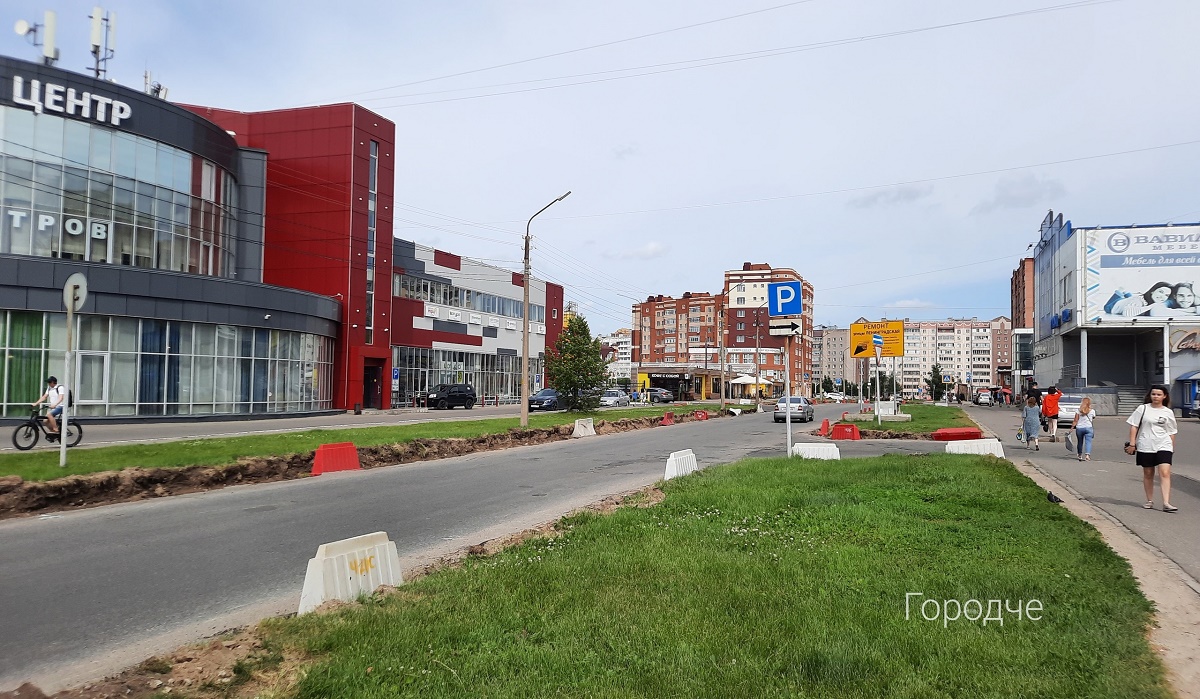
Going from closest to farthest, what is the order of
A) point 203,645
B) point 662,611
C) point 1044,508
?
point 203,645, point 662,611, point 1044,508

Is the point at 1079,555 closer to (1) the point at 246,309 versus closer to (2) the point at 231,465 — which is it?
(2) the point at 231,465

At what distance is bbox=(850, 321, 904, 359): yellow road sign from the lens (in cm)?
3169

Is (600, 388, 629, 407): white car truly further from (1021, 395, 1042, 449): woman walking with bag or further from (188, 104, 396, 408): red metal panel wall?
(1021, 395, 1042, 449): woman walking with bag

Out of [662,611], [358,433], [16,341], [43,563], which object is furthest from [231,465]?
[16,341]

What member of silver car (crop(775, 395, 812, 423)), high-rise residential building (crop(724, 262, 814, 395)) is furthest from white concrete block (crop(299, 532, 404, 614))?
high-rise residential building (crop(724, 262, 814, 395))

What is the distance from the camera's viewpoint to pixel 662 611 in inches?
200

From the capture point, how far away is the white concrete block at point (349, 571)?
5.50m

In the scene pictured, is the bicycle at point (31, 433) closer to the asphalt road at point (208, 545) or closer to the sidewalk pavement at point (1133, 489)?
the asphalt road at point (208, 545)

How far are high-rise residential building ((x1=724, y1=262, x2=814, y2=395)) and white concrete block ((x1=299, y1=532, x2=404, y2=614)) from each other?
119227mm

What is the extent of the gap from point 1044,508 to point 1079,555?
2893 millimetres

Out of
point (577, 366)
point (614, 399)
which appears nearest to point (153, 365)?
point (577, 366)

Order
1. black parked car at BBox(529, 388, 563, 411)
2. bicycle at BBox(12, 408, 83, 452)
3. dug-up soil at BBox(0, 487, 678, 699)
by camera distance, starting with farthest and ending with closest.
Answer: black parked car at BBox(529, 388, 563, 411) → bicycle at BBox(12, 408, 83, 452) → dug-up soil at BBox(0, 487, 678, 699)

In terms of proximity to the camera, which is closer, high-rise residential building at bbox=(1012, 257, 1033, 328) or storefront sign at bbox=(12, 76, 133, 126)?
storefront sign at bbox=(12, 76, 133, 126)

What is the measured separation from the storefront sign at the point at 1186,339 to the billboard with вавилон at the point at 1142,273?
0.91 m
